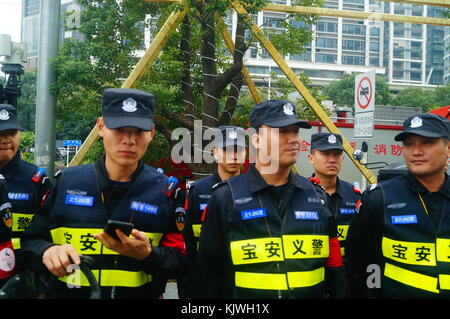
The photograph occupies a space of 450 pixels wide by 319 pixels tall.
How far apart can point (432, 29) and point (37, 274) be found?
12766 centimetres

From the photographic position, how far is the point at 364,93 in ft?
26.2

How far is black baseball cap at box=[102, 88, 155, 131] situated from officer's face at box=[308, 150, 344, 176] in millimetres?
Result: 2537

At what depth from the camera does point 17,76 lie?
7.99 metres

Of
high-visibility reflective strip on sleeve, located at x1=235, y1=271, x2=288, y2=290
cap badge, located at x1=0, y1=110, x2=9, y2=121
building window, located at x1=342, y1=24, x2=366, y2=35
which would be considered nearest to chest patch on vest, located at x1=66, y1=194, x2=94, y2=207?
high-visibility reflective strip on sleeve, located at x1=235, y1=271, x2=288, y2=290

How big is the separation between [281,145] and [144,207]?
31.9 inches

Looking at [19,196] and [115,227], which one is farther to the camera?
[19,196]

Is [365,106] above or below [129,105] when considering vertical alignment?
above

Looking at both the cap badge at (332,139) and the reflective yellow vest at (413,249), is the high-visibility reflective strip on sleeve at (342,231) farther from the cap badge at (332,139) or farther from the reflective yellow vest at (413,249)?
the reflective yellow vest at (413,249)

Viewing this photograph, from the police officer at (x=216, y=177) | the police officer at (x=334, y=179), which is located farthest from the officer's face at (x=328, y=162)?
the police officer at (x=216, y=177)

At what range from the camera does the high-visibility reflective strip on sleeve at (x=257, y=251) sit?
2.50 metres

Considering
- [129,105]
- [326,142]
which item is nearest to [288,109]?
[129,105]

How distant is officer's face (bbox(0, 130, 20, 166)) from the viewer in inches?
161

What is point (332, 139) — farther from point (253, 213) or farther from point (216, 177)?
point (253, 213)
